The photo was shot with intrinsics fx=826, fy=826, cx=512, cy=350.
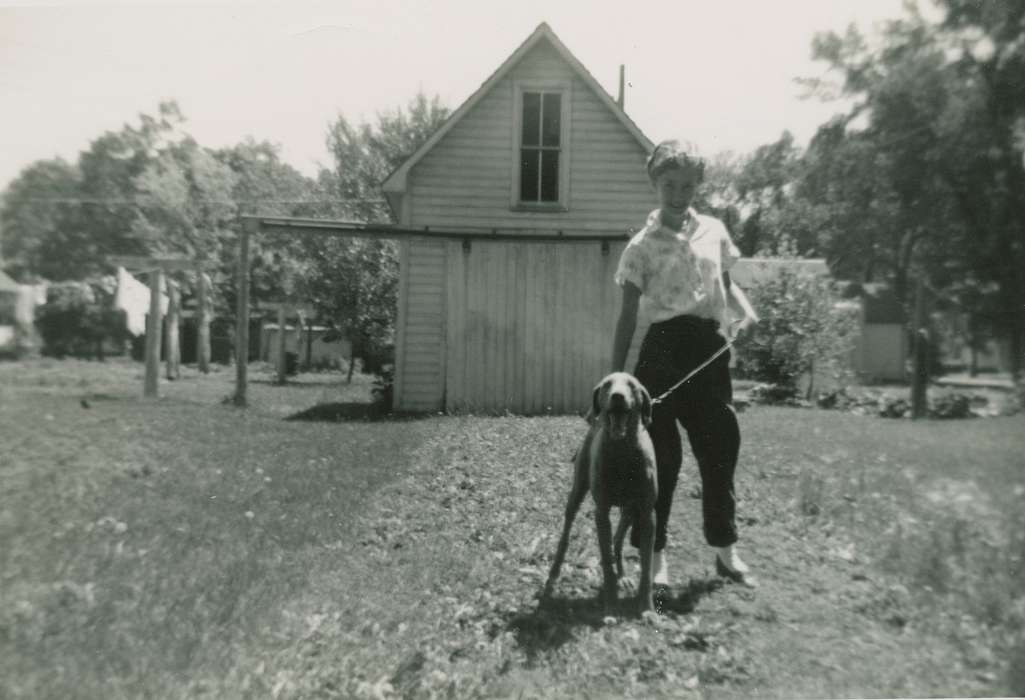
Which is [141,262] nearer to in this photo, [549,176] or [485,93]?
[485,93]

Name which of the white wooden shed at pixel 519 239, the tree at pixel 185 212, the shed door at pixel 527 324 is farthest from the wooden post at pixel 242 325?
the shed door at pixel 527 324

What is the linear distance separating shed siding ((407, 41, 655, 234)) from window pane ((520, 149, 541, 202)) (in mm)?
203

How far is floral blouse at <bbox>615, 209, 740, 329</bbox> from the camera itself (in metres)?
3.69

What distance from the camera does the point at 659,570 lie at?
12.0 feet

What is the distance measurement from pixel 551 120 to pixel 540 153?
49 centimetres

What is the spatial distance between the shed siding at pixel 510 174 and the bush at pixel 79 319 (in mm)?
6555

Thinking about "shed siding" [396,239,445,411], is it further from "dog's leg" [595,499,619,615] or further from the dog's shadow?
"dog's leg" [595,499,619,615]

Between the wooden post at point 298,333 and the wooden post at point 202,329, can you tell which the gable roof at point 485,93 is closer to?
the wooden post at point 202,329

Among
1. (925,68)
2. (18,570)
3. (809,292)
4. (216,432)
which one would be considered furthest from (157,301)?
(809,292)

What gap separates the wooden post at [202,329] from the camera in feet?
26.0

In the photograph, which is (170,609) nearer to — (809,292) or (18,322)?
(18,322)

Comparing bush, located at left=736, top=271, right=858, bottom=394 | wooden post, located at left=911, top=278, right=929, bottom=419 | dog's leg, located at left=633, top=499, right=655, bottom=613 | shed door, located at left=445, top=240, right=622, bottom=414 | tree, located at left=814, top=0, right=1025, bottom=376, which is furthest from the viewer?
bush, located at left=736, top=271, right=858, bottom=394

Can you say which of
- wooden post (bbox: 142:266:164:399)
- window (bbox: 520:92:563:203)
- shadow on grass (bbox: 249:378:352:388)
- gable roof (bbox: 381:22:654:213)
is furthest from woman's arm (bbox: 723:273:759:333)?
shadow on grass (bbox: 249:378:352:388)

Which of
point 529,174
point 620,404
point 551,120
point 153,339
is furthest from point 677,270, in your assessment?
point 551,120
